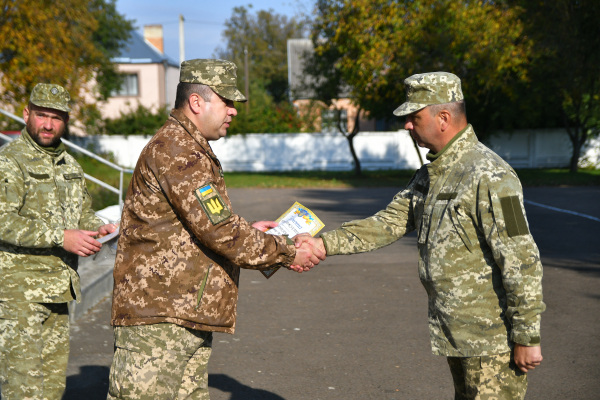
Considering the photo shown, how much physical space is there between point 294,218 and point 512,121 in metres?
27.5

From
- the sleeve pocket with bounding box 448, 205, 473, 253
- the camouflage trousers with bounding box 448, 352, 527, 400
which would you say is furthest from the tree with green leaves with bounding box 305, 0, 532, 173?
the camouflage trousers with bounding box 448, 352, 527, 400

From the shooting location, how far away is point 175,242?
112 inches

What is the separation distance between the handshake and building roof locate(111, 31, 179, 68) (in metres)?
37.9

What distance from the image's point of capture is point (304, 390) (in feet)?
14.7

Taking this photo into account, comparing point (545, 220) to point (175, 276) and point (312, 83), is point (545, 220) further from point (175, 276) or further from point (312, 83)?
point (312, 83)

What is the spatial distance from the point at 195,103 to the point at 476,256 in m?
1.57

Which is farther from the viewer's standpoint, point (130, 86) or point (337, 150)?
point (130, 86)

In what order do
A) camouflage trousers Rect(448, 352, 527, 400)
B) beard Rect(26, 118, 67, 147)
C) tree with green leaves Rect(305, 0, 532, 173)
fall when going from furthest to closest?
tree with green leaves Rect(305, 0, 532, 173), beard Rect(26, 118, 67, 147), camouflage trousers Rect(448, 352, 527, 400)

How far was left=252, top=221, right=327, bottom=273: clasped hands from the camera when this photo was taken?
136 inches

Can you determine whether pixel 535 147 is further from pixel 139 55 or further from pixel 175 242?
pixel 175 242

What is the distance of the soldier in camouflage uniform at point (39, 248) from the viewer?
349cm

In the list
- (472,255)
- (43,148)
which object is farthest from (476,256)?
(43,148)

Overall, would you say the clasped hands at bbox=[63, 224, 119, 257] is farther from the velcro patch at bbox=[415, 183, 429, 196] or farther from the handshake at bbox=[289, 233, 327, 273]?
the velcro patch at bbox=[415, 183, 429, 196]

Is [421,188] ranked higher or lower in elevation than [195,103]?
lower
